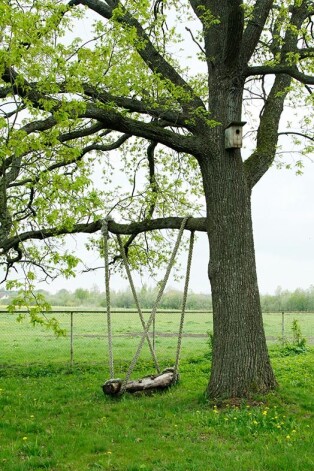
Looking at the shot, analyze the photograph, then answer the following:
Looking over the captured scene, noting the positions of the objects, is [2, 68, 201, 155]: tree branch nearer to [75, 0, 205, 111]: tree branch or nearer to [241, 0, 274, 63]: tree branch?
[75, 0, 205, 111]: tree branch

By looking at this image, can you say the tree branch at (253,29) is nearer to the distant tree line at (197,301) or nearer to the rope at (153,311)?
the rope at (153,311)

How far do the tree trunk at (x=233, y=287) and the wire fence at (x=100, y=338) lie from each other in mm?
2548

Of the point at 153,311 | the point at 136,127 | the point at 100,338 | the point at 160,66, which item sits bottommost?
the point at 100,338

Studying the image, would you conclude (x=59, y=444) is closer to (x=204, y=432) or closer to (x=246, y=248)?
(x=204, y=432)

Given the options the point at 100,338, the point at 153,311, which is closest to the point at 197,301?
the point at 100,338

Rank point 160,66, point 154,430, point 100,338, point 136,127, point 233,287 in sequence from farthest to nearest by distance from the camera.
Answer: point 100,338 < point 160,66 < point 136,127 < point 233,287 < point 154,430

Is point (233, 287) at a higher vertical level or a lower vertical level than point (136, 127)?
lower

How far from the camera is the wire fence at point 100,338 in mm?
15068

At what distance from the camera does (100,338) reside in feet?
74.8

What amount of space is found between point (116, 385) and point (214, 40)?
19.1ft

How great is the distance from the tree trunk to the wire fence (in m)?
2.55

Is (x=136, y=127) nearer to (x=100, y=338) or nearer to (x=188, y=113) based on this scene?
(x=188, y=113)

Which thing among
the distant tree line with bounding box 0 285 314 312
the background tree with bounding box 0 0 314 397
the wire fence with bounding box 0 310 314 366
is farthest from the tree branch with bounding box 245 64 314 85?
the distant tree line with bounding box 0 285 314 312

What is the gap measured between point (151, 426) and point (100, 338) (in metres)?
16.0
